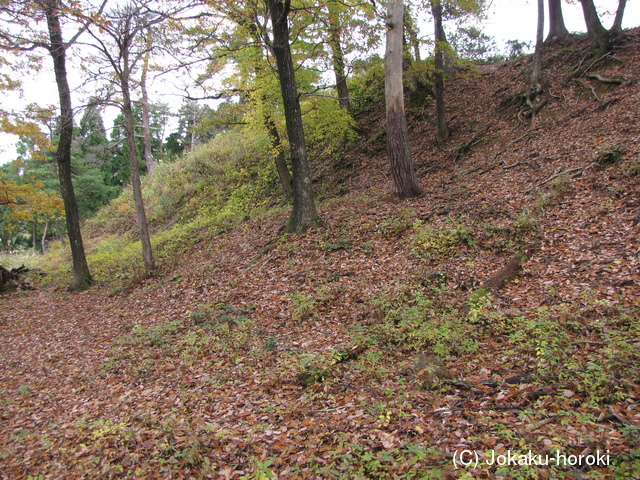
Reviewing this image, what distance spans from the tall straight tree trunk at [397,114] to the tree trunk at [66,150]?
934 cm

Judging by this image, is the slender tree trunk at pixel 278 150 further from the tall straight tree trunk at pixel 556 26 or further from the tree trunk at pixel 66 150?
the tall straight tree trunk at pixel 556 26

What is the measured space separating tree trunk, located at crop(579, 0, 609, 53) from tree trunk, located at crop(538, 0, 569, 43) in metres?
2.34

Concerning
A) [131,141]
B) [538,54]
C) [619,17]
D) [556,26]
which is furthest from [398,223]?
[556,26]

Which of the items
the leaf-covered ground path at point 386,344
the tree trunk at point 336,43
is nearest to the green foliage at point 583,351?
the leaf-covered ground path at point 386,344

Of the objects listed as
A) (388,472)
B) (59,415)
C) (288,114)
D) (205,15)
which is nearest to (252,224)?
(288,114)

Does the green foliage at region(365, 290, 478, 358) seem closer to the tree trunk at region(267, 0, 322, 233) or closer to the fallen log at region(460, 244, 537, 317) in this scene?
the fallen log at region(460, 244, 537, 317)

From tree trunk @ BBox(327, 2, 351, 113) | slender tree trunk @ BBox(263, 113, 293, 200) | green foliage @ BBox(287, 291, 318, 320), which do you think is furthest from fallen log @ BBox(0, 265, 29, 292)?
tree trunk @ BBox(327, 2, 351, 113)

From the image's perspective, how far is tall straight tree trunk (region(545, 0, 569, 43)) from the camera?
15.3 metres

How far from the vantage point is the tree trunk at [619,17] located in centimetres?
1236

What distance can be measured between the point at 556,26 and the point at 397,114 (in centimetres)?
1083

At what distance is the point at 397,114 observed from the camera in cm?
1029

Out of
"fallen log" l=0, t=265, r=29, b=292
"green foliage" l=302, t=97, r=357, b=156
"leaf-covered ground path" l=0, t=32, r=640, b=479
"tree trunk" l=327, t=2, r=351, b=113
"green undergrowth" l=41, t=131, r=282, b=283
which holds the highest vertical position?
"tree trunk" l=327, t=2, r=351, b=113

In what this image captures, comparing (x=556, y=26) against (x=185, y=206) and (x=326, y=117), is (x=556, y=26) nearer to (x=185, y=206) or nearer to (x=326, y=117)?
(x=326, y=117)

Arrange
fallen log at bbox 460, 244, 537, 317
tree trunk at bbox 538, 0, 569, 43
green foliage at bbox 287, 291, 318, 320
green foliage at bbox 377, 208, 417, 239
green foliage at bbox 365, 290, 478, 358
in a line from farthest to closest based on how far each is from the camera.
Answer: tree trunk at bbox 538, 0, 569, 43 < green foliage at bbox 377, 208, 417, 239 < green foliage at bbox 287, 291, 318, 320 < fallen log at bbox 460, 244, 537, 317 < green foliage at bbox 365, 290, 478, 358
